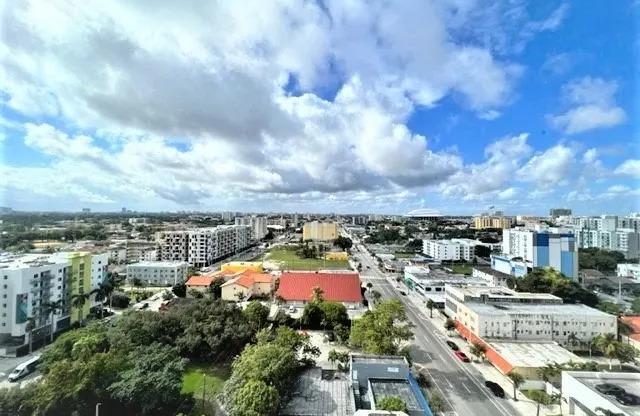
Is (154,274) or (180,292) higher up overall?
(154,274)

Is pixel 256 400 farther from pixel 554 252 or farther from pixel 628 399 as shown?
pixel 554 252

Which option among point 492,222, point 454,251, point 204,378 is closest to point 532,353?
point 204,378

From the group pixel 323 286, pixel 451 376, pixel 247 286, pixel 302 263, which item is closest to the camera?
pixel 451 376

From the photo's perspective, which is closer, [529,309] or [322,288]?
[529,309]

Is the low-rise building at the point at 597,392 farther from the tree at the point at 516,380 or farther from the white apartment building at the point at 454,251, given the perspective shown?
the white apartment building at the point at 454,251

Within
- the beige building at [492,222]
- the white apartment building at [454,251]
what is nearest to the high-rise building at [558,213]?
the beige building at [492,222]

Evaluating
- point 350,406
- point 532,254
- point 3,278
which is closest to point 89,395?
point 350,406

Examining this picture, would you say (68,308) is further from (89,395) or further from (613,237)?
(613,237)

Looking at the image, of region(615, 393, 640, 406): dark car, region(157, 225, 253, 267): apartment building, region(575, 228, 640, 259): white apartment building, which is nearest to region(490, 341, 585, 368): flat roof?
region(615, 393, 640, 406): dark car
